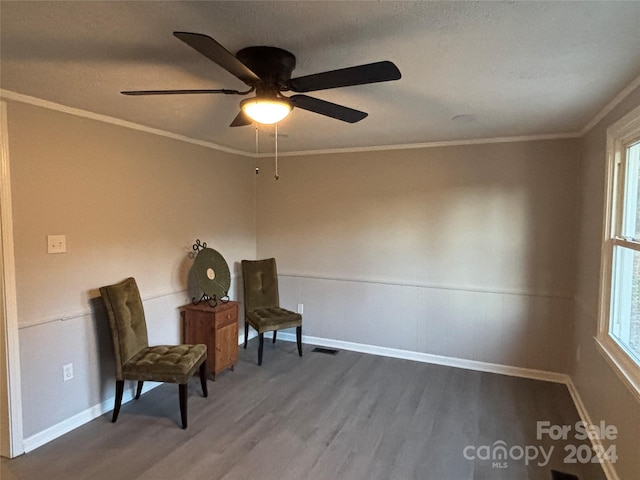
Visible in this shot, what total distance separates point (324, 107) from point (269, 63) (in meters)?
0.37

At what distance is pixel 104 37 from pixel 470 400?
3593 millimetres

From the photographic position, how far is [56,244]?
281 centimetres

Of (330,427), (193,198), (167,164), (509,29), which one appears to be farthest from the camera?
(193,198)

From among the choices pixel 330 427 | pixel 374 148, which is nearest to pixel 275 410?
pixel 330 427

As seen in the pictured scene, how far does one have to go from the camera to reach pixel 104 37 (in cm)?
172

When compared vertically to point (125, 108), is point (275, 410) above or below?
below

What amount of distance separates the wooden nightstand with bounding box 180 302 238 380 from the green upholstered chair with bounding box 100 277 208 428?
19.6 inches

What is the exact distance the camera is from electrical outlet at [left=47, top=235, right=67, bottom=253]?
9.08 feet

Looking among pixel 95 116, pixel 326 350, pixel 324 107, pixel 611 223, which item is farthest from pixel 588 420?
pixel 95 116

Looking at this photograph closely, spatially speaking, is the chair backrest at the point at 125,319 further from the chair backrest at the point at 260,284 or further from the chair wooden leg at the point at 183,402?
Answer: the chair backrest at the point at 260,284

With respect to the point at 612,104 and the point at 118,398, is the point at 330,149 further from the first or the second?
the point at 118,398

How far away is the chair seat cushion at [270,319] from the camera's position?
414 centimetres

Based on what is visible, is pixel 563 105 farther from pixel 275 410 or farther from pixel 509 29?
pixel 275 410

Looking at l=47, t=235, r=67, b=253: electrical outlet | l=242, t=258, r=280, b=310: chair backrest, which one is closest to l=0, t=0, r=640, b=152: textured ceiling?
l=47, t=235, r=67, b=253: electrical outlet
